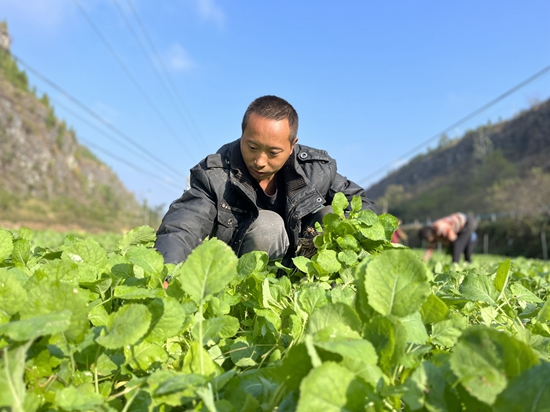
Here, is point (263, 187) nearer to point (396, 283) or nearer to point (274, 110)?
point (274, 110)

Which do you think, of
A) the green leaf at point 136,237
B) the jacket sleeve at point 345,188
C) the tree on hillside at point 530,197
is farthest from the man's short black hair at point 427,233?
the tree on hillside at point 530,197

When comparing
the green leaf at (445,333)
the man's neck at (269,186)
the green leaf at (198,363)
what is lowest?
the green leaf at (445,333)

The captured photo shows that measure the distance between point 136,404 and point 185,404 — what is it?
0.10 m

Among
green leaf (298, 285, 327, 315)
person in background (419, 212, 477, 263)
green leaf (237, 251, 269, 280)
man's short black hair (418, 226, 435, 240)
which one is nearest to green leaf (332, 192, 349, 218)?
green leaf (237, 251, 269, 280)

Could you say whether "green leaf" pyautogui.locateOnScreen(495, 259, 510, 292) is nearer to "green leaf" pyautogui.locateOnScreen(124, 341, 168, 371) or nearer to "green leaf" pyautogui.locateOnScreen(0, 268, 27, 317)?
"green leaf" pyautogui.locateOnScreen(124, 341, 168, 371)

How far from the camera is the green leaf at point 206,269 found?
797 mm

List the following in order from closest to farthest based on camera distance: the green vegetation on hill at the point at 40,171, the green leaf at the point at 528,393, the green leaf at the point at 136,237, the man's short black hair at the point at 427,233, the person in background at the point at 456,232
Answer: the green leaf at the point at 528,393 < the green leaf at the point at 136,237 < the person in background at the point at 456,232 < the man's short black hair at the point at 427,233 < the green vegetation on hill at the point at 40,171

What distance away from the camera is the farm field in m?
0.59

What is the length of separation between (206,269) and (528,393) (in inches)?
21.7

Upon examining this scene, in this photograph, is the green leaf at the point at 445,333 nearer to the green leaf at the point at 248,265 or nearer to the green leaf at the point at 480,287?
the green leaf at the point at 480,287

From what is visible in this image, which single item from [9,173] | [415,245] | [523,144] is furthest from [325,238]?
[523,144]

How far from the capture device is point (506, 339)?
1.99 feet

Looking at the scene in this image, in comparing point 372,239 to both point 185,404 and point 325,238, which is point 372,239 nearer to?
point 325,238

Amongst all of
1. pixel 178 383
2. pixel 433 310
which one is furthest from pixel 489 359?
pixel 178 383
